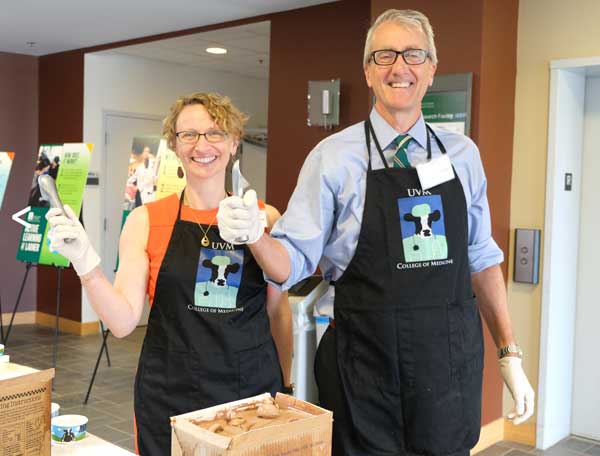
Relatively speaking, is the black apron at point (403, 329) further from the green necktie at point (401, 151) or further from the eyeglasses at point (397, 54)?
the eyeglasses at point (397, 54)

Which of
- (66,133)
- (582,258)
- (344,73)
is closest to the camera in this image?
(582,258)

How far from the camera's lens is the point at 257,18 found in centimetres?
552

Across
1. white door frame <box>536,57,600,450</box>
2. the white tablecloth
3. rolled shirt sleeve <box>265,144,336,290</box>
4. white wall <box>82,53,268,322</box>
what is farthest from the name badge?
white wall <box>82,53,268,322</box>

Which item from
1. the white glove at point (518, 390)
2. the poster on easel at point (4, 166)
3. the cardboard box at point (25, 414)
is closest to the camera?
the cardboard box at point (25, 414)

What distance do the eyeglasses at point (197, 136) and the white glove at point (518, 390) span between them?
3.25 feet

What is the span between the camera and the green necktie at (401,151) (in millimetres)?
1720

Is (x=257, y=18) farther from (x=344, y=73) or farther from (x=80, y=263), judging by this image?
(x=80, y=263)

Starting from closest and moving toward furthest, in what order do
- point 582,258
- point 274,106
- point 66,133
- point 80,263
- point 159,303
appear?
point 80,263
point 159,303
point 582,258
point 274,106
point 66,133

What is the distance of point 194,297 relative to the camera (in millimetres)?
1891

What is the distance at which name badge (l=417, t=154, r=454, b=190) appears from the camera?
1656 mm

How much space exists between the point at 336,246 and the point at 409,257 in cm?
17

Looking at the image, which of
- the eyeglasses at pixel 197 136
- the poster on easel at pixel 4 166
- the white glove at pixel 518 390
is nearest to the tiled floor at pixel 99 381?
the poster on easel at pixel 4 166

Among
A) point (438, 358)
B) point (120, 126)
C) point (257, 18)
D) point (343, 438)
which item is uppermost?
point (257, 18)

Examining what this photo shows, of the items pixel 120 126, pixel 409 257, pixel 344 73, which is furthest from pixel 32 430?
pixel 120 126
